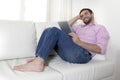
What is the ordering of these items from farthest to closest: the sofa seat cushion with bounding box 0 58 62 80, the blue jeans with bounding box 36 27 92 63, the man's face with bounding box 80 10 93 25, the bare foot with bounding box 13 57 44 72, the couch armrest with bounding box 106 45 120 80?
the couch armrest with bounding box 106 45 120 80, the man's face with bounding box 80 10 93 25, the blue jeans with bounding box 36 27 92 63, the bare foot with bounding box 13 57 44 72, the sofa seat cushion with bounding box 0 58 62 80

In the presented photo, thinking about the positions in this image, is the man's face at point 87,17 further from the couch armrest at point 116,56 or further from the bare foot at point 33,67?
the bare foot at point 33,67

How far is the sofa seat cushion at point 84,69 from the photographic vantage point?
5.36ft

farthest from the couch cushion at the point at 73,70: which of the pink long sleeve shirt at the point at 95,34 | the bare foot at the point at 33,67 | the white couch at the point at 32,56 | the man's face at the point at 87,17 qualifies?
the man's face at the point at 87,17

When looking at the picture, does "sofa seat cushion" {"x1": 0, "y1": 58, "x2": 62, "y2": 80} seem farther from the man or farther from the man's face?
the man's face

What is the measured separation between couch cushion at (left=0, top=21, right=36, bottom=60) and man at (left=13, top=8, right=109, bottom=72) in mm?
164

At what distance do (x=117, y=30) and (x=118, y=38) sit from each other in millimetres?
114

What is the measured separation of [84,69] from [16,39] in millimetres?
810

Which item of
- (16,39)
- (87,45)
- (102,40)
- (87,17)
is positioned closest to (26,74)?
(16,39)

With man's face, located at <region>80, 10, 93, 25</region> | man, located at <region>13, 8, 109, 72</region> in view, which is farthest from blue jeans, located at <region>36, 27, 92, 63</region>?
man's face, located at <region>80, 10, 93, 25</region>

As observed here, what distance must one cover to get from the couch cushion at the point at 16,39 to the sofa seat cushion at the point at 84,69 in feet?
1.09

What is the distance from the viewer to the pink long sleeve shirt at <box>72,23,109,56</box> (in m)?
1.87

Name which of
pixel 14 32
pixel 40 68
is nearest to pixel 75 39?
pixel 40 68

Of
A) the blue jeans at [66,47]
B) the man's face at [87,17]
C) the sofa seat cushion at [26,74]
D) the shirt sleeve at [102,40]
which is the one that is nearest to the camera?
the sofa seat cushion at [26,74]

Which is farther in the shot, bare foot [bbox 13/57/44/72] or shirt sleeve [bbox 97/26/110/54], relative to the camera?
shirt sleeve [bbox 97/26/110/54]
